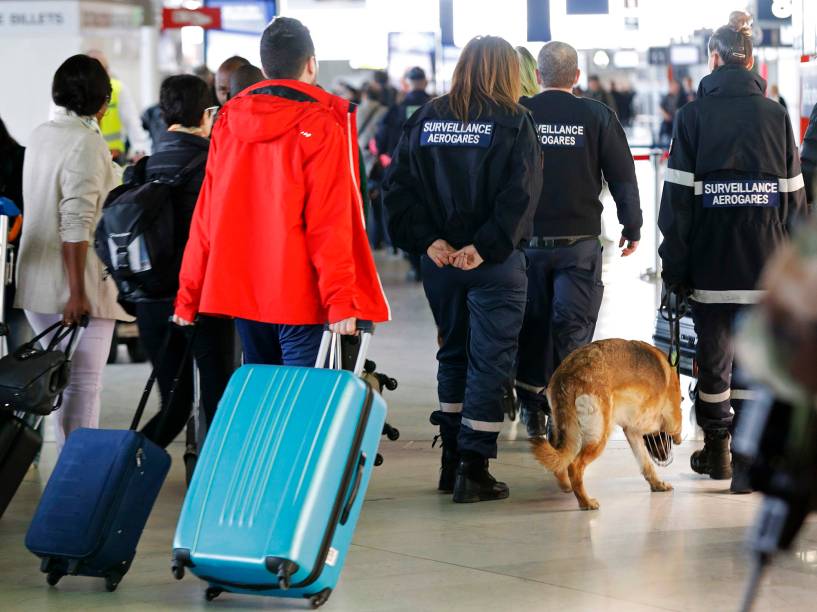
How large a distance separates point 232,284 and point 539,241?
82.4 inches

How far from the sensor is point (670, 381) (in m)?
5.42

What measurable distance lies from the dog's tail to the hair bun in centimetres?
170

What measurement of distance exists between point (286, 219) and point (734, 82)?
2.08 meters

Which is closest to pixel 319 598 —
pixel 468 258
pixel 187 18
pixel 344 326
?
pixel 344 326

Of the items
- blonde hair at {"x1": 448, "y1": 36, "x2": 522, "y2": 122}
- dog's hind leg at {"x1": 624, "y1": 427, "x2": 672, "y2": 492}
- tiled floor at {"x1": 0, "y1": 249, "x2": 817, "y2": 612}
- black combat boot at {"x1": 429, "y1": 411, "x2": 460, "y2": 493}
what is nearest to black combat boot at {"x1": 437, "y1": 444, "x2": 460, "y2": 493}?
black combat boot at {"x1": 429, "y1": 411, "x2": 460, "y2": 493}

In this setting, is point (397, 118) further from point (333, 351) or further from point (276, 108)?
point (333, 351)

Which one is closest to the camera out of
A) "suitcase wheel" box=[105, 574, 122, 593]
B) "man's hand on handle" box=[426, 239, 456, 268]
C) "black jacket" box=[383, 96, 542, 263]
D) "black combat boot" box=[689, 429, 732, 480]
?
"suitcase wheel" box=[105, 574, 122, 593]

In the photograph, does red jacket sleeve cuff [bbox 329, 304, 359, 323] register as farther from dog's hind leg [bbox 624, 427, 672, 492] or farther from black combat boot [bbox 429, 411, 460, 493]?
dog's hind leg [bbox 624, 427, 672, 492]

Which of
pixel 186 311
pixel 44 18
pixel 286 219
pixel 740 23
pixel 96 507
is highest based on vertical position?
pixel 44 18

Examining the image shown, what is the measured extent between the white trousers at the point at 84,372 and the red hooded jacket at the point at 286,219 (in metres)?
1.20

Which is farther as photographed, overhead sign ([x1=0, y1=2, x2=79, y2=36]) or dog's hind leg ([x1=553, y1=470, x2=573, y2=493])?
overhead sign ([x1=0, y1=2, x2=79, y2=36])

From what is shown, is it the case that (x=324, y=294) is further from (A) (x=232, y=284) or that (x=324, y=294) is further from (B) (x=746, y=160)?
(B) (x=746, y=160)

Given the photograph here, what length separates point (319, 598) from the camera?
4.00 metres

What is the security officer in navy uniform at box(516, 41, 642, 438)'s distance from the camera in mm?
6102
